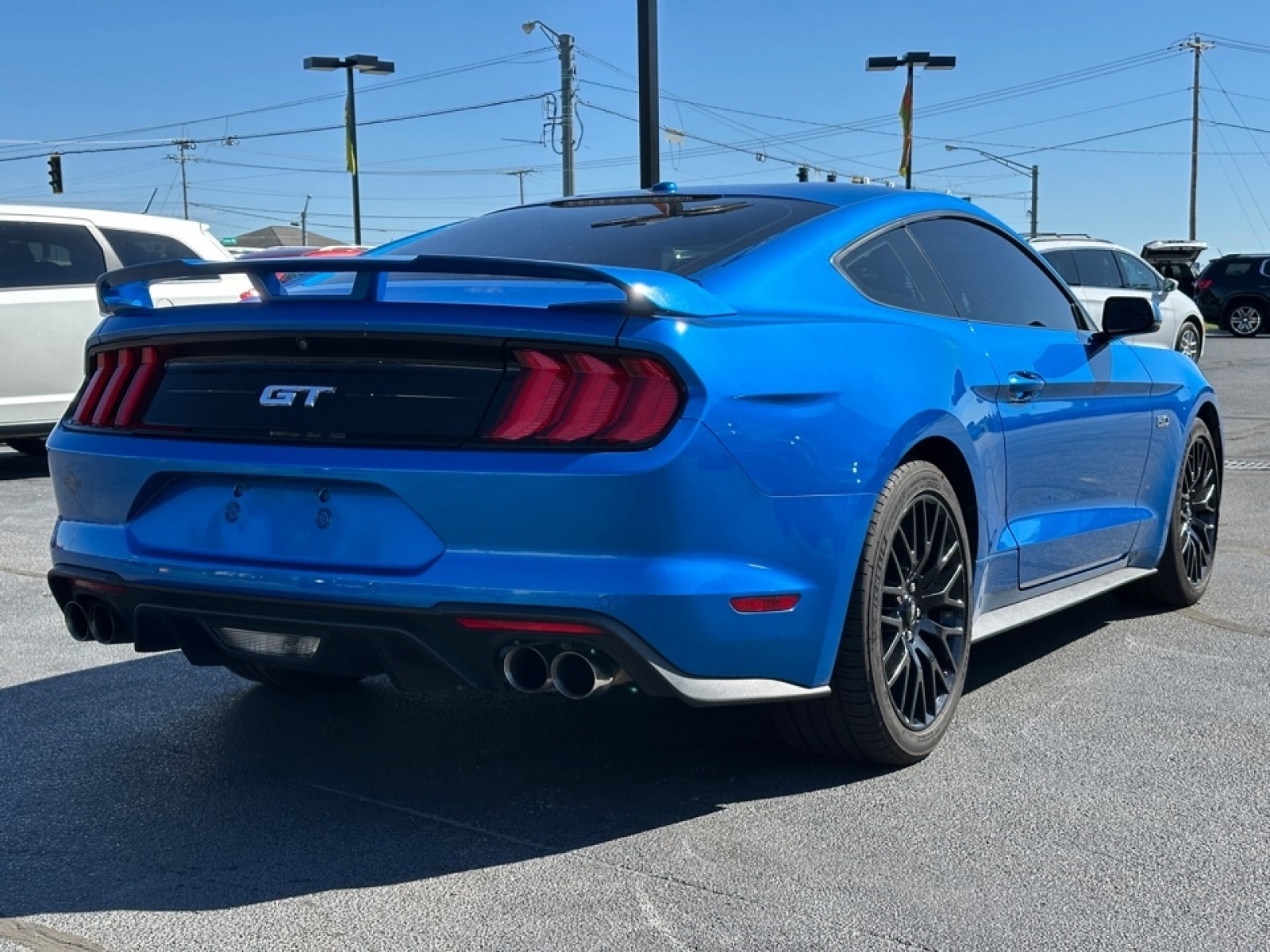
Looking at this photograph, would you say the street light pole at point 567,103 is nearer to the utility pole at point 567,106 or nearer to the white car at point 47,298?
the utility pole at point 567,106

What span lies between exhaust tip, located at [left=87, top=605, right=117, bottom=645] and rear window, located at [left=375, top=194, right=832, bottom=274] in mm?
1295

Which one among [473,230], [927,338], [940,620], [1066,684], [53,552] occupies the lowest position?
[1066,684]

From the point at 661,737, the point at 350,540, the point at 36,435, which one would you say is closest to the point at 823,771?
the point at 661,737

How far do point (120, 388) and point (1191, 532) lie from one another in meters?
3.92

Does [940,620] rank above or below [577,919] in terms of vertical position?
above

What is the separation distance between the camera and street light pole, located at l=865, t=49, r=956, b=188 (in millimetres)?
34344

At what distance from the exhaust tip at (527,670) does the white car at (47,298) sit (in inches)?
293

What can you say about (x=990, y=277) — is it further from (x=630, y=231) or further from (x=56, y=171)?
(x=56, y=171)

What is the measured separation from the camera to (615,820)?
11.7 ft

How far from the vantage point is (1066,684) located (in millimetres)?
4809

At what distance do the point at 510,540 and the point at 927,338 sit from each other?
1.36 meters

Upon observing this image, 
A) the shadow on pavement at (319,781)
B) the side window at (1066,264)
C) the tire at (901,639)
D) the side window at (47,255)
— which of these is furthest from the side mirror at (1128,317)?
the side window at (1066,264)

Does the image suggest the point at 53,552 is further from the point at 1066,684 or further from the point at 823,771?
the point at 1066,684

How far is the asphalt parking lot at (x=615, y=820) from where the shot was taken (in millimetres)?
2988
